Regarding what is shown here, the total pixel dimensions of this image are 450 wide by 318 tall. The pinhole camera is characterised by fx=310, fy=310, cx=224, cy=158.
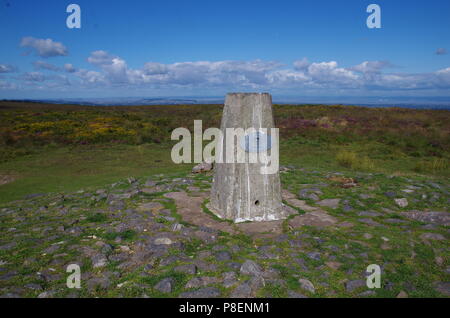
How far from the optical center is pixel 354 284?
429 centimetres

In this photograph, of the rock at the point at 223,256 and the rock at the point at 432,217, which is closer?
the rock at the point at 223,256

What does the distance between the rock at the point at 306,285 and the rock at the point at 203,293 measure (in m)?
1.16

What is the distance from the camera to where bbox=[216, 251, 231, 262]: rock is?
4.98 metres

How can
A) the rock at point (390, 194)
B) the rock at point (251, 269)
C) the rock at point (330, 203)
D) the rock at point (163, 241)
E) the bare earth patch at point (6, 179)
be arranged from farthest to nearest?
the bare earth patch at point (6, 179) < the rock at point (390, 194) < the rock at point (330, 203) < the rock at point (163, 241) < the rock at point (251, 269)

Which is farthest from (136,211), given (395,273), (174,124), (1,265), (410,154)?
(174,124)

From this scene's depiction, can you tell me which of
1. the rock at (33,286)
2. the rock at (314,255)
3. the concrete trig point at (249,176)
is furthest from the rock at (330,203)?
the rock at (33,286)

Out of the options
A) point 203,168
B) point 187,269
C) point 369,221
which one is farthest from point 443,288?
point 203,168

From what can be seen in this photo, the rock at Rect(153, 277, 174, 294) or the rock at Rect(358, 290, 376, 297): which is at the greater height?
the rock at Rect(153, 277, 174, 294)

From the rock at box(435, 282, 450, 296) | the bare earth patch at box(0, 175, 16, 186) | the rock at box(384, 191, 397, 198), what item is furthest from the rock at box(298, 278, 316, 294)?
the bare earth patch at box(0, 175, 16, 186)

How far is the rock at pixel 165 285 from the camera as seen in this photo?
413 centimetres

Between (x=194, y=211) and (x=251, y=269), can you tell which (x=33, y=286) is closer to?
(x=251, y=269)

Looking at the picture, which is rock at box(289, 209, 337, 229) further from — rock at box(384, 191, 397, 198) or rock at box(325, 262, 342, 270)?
rock at box(384, 191, 397, 198)

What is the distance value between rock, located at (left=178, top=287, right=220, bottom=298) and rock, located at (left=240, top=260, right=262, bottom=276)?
0.57 metres

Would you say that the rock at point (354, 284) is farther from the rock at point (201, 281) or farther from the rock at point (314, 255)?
the rock at point (201, 281)
